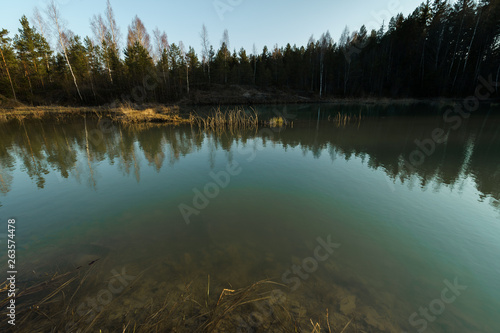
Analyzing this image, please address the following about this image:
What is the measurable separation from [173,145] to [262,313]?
1013 centimetres

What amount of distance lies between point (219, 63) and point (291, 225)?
160ft

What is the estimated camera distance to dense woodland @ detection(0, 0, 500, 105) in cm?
3184

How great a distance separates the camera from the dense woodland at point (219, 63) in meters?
31.8

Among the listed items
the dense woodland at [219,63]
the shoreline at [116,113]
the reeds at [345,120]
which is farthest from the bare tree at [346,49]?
the reeds at [345,120]

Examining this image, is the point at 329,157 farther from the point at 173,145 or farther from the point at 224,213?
the point at 173,145

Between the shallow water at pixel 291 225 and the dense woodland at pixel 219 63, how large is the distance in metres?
30.1

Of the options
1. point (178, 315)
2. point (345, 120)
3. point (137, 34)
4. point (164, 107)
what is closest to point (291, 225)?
point (178, 315)

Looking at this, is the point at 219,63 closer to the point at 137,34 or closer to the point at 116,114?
the point at 137,34

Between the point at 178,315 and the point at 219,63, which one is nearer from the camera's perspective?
the point at 178,315

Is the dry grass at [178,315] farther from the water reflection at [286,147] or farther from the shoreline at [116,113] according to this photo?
the shoreline at [116,113]

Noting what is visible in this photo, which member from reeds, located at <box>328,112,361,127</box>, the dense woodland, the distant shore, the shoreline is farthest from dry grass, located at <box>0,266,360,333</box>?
the dense woodland

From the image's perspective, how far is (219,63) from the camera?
1781 inches

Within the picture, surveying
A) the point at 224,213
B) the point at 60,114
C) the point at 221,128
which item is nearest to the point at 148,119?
the point at 221,128

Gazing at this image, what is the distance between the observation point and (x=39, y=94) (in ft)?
110
